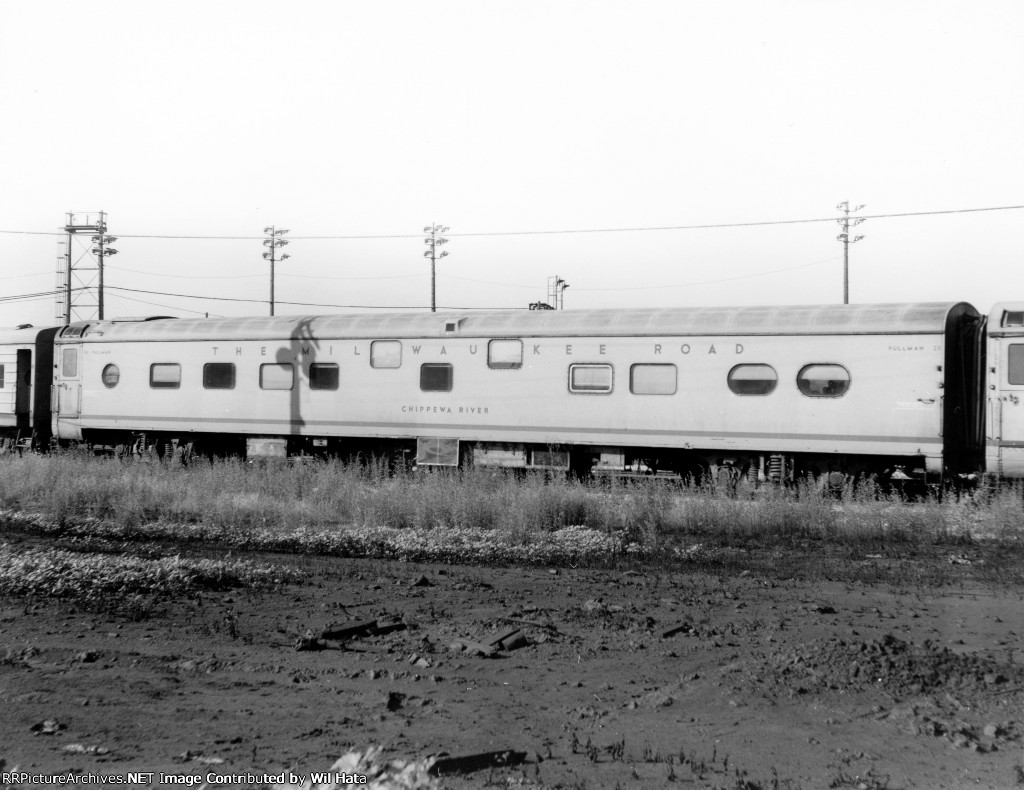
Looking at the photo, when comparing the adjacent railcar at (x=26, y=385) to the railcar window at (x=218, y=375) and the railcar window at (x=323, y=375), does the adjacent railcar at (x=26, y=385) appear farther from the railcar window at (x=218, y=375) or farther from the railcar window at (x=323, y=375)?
the railcar window at (x=323, y=375)

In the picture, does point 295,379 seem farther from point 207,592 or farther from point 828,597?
point 828,597

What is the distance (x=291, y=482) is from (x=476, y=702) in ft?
31.2

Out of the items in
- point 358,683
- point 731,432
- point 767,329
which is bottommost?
point 358,683

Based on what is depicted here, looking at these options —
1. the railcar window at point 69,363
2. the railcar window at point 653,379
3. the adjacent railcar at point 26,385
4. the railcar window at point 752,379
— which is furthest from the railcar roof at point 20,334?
the railcar window at point 752,379

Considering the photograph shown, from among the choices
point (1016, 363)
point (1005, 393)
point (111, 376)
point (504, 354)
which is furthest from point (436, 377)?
point (1016, 363)

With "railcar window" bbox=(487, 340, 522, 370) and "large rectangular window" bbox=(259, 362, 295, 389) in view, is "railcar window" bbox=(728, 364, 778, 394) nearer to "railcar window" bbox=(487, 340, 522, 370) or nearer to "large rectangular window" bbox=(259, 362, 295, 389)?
"railcar window" bbox=(487, 340, 522, 370)

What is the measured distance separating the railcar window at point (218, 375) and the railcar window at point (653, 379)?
24.8 ft

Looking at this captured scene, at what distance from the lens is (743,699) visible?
4664 millimetres

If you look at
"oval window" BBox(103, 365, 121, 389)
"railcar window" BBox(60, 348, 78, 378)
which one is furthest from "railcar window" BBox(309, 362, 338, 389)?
"railcar window" BBox(60, 348, 78, 378)

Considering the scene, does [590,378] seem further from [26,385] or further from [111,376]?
[26,385]

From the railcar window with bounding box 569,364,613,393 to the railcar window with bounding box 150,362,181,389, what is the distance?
7825 millimetres

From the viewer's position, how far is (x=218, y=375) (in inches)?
712

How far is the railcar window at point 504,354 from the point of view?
52.1ft

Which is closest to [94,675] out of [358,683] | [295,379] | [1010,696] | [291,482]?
[358,683]
